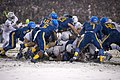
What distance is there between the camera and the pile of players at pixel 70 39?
37.4ft

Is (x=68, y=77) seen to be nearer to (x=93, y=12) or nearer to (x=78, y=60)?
Result: (x=78, y=60)

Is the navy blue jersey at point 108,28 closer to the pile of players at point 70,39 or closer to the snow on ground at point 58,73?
the pile of players at point 70,39

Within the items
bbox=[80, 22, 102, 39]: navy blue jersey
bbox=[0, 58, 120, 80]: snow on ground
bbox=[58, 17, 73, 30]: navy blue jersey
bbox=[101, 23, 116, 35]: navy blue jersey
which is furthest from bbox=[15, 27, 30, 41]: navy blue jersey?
bbox=[0, 58, 120, 80]: snow on ground

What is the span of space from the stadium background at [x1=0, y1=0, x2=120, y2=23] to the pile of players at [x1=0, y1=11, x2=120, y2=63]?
1435 centimetres

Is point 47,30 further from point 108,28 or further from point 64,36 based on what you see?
point 108,28

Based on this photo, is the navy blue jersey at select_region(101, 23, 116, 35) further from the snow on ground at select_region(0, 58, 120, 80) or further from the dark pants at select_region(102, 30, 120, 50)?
the snow on ground at select_region(0, 58, 120, 80)

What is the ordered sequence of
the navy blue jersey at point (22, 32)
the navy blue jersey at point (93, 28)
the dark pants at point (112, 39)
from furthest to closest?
1. the navy blue jersey at point (22, 32)
2. the dark pants at point (112, 39)
3. the navy blue jersey at point (93, 28)

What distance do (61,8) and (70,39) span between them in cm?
1583

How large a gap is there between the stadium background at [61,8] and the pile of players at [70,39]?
14349 millimetres

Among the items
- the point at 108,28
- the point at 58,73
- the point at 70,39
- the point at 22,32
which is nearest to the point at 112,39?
the point at 108,28

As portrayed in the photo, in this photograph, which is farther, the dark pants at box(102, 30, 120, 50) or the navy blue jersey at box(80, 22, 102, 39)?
the dark pants at box(102, 30, 120, 50)

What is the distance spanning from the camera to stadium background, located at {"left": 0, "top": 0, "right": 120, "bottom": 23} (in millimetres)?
27219

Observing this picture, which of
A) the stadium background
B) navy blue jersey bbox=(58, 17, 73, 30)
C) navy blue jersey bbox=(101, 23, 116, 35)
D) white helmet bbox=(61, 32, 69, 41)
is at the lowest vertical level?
white helmet bbox=(61, 32, 69, 41)

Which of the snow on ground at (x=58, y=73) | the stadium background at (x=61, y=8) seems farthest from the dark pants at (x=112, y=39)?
the stadium background at (x=61, y=8)
